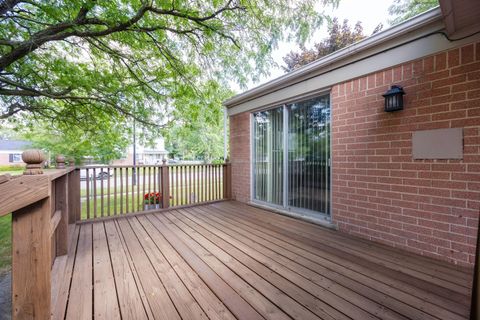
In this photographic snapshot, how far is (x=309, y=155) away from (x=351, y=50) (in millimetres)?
1618

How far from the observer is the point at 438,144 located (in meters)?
2.36

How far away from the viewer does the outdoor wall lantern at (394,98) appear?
2.57 metres

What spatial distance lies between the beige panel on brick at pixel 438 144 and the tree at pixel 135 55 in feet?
8.03

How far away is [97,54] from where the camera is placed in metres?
3.91

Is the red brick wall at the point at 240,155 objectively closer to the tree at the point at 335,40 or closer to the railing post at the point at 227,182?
the railing post at the point at 227,182

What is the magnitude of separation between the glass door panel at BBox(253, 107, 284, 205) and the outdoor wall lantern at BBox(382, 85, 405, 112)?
72.8 inches

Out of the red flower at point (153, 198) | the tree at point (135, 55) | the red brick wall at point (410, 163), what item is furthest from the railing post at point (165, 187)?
the red brick wall at point (410, 163)

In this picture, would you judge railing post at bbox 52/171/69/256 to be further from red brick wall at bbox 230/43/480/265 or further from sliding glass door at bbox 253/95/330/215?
red brick wall at bbox 230/43/480/265

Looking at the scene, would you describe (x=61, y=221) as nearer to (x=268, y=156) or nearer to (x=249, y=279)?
(x=249, y=279)

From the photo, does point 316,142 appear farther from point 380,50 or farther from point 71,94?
point 71,94

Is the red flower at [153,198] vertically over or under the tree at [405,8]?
under

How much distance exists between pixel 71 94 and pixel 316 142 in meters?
4.52

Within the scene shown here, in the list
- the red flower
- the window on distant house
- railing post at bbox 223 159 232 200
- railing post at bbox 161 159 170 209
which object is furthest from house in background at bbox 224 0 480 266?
the window on distant house

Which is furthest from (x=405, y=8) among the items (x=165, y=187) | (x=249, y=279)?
(x=249, y=279)
